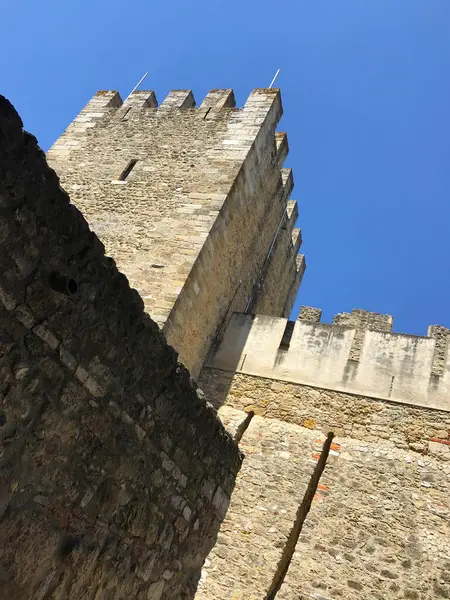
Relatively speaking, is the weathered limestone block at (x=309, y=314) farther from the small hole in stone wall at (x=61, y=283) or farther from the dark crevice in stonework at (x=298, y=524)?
the small hole in stone wall at (x=61, y=283)

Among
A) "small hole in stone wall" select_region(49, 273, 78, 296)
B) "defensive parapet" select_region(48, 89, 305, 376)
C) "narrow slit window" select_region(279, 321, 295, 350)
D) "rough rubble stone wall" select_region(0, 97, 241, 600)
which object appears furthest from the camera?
"narrow slit window" select_region(279, 321, 295, 350)

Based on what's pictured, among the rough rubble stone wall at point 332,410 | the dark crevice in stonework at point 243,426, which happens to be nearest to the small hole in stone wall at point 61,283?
the dark crevice in stonework at point 243,426

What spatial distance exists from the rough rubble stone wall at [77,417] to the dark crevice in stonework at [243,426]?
3.75 m

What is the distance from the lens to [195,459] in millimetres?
3354

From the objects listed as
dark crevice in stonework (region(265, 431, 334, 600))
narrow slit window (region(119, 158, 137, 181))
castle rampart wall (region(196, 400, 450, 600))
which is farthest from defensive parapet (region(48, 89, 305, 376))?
dark crevice in stonework (region(265, 431, 334, 600))

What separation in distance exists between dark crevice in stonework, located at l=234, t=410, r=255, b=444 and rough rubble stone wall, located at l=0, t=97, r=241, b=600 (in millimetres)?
3749

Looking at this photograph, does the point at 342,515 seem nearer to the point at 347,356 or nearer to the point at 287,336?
the point at 347,356

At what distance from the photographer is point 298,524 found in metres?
6.00

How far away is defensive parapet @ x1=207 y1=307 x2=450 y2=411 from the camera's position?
707 centimetres

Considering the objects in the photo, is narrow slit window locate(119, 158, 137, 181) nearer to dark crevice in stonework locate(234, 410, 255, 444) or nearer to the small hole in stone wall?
dark crevice in stonework locate(234, 410, 255, 444)

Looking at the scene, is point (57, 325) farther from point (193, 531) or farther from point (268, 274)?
point (268, 274)

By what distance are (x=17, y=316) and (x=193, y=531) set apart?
209 cm

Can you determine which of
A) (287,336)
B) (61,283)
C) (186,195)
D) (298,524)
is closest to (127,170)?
(186,195)

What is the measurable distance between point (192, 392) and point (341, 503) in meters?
3.69
